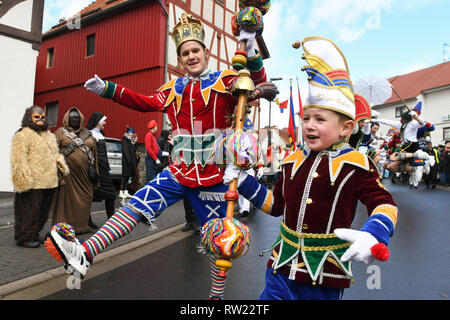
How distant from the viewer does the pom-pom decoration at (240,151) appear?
193cm

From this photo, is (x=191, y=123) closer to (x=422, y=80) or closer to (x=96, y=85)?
(x=96, y=85)

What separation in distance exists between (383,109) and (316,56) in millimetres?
38720

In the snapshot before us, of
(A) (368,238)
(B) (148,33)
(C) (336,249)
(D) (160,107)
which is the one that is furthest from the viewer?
(B) (148,33)

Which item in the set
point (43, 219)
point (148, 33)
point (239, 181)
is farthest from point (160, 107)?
point (148, 33)

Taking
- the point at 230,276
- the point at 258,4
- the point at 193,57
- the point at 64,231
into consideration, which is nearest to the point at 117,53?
the point at 193,57

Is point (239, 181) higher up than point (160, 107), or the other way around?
point (160, 107)

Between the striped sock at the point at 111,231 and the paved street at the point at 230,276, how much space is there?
52 centimetres

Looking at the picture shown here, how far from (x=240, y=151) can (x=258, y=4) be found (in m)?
1.26

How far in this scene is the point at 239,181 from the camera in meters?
1.99

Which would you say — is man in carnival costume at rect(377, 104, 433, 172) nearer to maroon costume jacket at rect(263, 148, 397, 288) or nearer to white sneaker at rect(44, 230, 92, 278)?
maroon costume jacket at rect(263, 148, 397, 288)

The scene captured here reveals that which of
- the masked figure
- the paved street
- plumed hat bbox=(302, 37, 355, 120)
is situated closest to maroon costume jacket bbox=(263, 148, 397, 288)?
plumed hat bbox=(302, 37, 355, 120)

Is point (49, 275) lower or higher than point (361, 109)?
lower

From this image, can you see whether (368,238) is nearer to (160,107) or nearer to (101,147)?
(160,107)

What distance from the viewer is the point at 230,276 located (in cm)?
359
